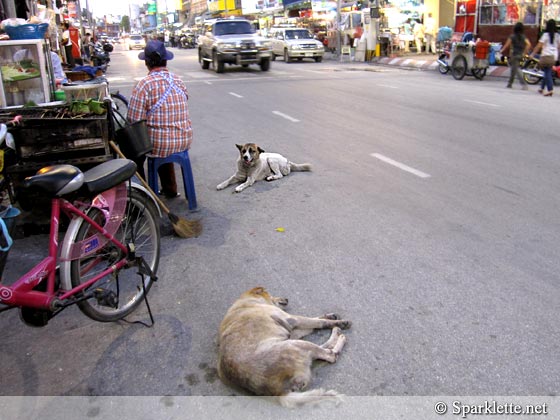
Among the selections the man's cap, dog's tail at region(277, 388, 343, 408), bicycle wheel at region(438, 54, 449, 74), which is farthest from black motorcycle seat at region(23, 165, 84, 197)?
bicycle wheel at region(438, 54, 449, 74)

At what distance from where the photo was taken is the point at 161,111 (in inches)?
224

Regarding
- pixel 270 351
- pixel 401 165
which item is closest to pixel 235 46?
pixel 401 165

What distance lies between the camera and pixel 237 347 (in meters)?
3.00

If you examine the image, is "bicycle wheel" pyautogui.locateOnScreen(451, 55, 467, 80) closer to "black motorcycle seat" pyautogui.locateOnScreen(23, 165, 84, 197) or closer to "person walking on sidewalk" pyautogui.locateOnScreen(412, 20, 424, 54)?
"person walking on sidewalk" pyautogui.locateOnScreen(412, 20, 424, 54)

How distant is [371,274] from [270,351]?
5.38 ft

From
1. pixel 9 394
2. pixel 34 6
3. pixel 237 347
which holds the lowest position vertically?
pixel 9 394

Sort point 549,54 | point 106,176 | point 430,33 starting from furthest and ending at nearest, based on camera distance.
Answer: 1. point 430,33
2. point 549,54
3. point 106,176

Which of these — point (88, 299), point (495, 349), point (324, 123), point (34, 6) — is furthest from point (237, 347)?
point (34, 6)

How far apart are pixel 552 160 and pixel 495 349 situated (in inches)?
209

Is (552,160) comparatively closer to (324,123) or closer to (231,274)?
(324,123)

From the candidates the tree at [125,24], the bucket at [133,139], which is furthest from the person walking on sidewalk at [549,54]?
the tree at [125,24]

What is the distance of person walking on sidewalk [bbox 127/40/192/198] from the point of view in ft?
18.6

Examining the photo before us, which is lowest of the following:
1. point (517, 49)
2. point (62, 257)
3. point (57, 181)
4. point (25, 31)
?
point (62, 257)

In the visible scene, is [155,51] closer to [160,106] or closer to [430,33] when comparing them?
[160,106]
